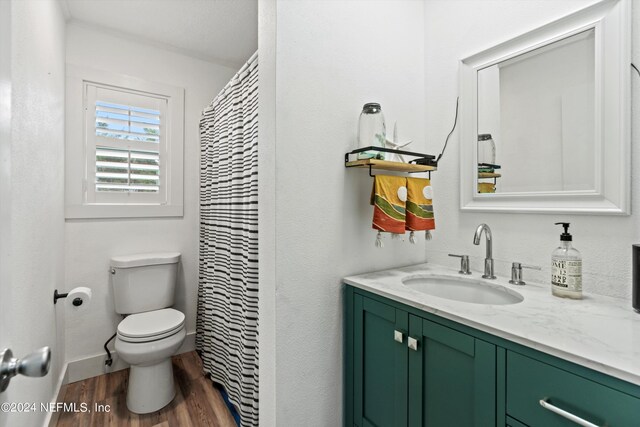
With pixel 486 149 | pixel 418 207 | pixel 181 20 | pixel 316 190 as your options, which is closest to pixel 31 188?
pixel 316 190

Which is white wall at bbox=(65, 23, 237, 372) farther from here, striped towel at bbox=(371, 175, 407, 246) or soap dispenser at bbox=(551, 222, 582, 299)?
soap dispenser at bbox=(551, 222, 582, 299)

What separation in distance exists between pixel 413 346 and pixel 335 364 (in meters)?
0.41

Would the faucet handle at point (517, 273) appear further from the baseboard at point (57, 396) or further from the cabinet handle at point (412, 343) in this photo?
the baseboard at point (57, 396)

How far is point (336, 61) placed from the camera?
1.27m

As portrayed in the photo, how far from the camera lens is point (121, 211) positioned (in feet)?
7.04

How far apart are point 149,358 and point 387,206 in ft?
5.10

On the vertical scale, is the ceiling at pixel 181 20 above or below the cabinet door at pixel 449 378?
above

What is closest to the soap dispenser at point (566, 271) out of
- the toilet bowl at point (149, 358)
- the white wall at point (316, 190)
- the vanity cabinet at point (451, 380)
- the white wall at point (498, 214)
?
the white wall at point (498, 214)

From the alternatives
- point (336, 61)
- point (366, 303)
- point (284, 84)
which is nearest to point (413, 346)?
point (366, 303)

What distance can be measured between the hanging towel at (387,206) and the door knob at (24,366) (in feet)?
3.48

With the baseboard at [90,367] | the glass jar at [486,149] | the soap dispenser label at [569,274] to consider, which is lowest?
the baseboard at [90,367]

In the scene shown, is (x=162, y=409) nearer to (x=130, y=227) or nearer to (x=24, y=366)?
(x=130, y=227)

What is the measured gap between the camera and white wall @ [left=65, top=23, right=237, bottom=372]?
202cm

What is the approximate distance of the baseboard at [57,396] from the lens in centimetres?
152
